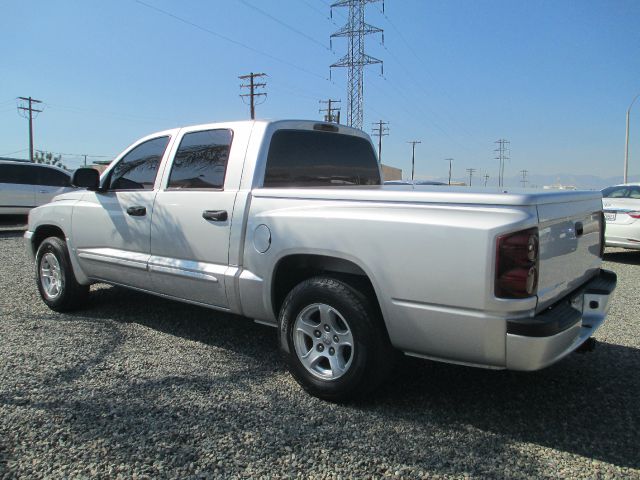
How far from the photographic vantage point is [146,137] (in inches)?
191

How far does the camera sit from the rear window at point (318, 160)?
4059 mm

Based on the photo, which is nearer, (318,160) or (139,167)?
(318,160)

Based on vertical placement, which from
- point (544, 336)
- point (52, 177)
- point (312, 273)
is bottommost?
point (544, 336)

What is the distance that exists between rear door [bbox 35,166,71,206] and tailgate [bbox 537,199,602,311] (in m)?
13.1

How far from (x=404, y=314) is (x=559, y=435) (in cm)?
112

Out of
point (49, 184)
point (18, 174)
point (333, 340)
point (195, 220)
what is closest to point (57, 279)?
point (195, 220)

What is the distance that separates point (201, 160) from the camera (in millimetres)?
4250

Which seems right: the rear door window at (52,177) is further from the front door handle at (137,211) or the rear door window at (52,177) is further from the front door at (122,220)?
the front door handle at (137,211)

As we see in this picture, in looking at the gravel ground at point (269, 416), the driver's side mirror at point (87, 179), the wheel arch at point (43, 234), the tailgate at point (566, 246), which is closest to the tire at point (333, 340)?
the gravel ground at point (269, 416)

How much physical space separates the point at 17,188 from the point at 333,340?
1267cm

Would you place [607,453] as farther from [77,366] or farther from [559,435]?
[77,366]

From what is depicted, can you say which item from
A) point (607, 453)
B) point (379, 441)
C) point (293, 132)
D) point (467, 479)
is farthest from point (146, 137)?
point (607, 453)

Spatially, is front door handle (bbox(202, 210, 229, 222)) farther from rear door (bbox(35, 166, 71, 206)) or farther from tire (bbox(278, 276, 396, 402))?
rear door (bbox(35, 166, 71, 206))

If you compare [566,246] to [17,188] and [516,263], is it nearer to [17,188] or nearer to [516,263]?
[516,263]
